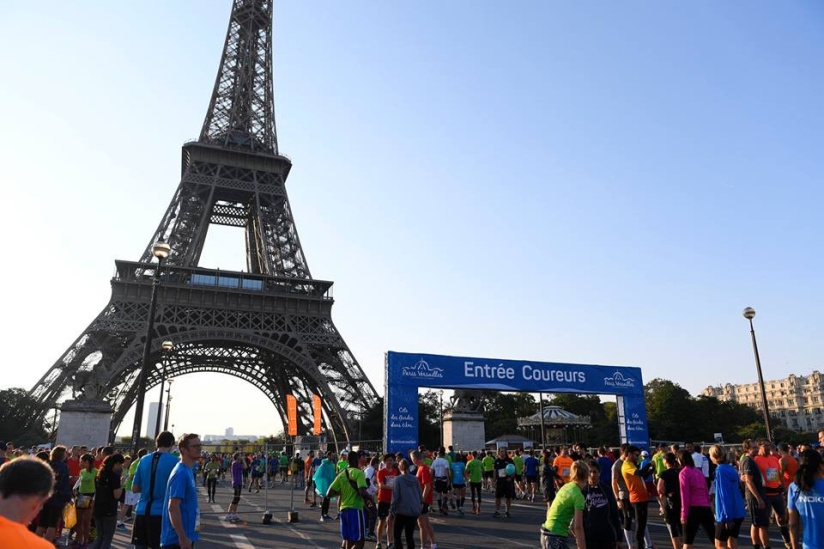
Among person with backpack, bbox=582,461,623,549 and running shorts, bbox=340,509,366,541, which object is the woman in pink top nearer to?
person with backpack, bbox=582,461,623,549

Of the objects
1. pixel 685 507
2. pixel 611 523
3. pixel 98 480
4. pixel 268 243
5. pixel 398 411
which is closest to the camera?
pixel 611 523

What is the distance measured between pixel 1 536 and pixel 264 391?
184 ft

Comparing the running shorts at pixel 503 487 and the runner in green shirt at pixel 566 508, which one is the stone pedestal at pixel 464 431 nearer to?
the running shorts at pixel 503 487

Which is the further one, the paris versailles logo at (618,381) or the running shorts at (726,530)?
the paris versailles logo at (618,381)

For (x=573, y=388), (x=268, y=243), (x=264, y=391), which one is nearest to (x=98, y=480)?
(x=573, y=388)

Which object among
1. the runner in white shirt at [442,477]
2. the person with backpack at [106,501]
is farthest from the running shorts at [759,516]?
the person with backpack at [106,501]

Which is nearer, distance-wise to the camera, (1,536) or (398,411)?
(1,536)

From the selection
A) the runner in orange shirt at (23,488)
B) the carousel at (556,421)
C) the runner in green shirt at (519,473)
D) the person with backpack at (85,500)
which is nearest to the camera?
the runner in orange shirt at (23,488)

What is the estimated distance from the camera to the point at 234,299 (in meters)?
44.1

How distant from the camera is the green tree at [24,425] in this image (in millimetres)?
36594

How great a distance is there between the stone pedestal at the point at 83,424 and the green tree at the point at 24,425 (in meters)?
5.23

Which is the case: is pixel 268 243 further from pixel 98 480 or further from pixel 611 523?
pixel 611 523

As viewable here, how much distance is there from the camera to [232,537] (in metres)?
13.5

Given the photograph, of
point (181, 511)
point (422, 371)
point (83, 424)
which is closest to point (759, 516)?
point (181, 511)
